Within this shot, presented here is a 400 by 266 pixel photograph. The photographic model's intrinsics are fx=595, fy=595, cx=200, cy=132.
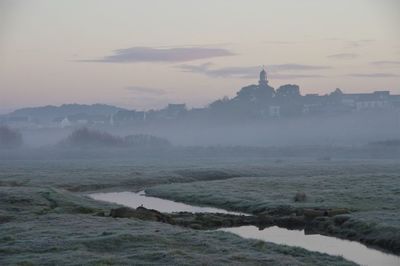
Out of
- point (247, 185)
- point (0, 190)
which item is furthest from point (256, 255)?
point (247, 185)

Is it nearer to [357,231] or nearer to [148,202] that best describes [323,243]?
[357,231]

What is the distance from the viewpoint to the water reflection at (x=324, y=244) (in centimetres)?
3384

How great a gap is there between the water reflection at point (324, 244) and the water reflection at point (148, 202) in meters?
12.0

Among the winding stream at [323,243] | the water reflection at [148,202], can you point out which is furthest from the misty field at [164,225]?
the winding stream at [323,243]

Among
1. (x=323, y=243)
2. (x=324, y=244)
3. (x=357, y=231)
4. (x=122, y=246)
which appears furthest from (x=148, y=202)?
(x=122, y=246)

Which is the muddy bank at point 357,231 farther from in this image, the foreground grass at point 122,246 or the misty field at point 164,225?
the foreground grass at point 122,246

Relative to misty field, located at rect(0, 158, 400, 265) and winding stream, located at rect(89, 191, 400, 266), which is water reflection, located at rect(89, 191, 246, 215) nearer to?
misty field, located at rect(0, 158, 400, 265)

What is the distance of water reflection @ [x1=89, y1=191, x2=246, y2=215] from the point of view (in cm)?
5950

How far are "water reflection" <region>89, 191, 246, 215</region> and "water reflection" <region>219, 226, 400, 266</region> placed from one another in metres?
12.0

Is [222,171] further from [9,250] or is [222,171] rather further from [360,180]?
[9,250]

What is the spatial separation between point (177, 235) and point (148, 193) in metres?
41.5

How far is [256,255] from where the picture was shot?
31.7m

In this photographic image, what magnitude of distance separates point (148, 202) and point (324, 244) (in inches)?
1258

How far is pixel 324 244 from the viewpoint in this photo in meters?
39.0
